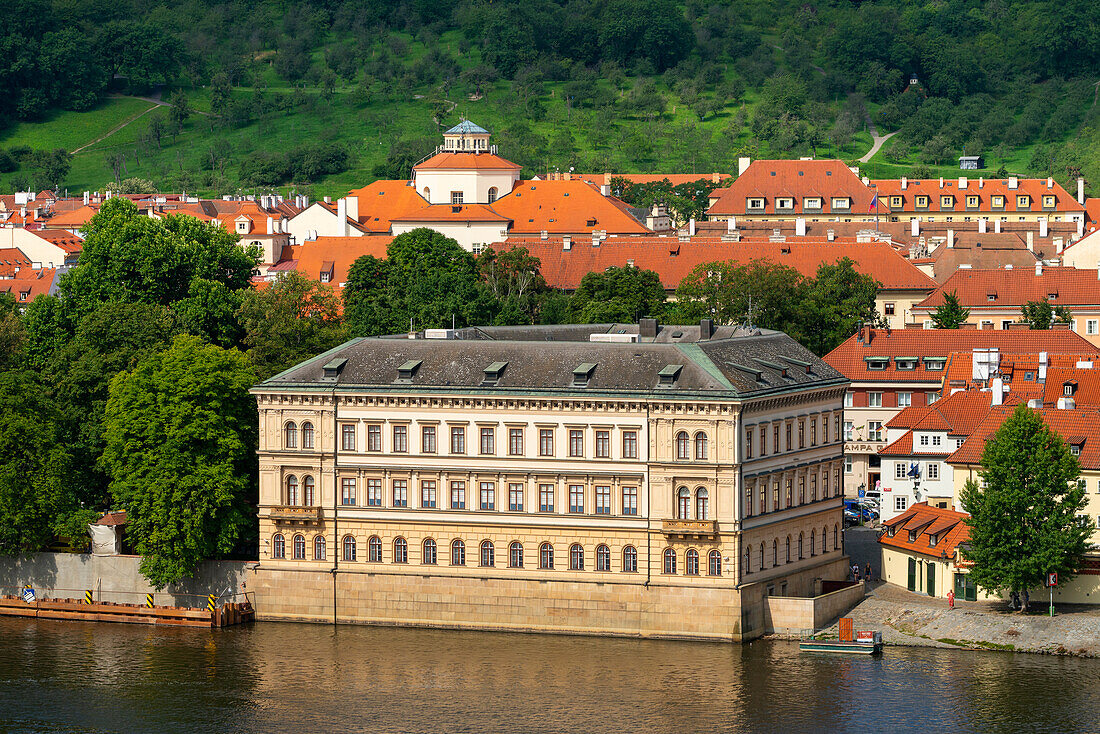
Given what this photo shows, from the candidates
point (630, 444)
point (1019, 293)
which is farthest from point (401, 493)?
point (1019, 293)

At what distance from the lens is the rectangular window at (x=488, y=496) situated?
90438 mm

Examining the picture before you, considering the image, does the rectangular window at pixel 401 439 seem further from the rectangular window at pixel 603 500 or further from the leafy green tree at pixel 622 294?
the leafy green tree at pixel 622 294

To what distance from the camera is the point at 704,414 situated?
8725 cm

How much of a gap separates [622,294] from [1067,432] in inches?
1951

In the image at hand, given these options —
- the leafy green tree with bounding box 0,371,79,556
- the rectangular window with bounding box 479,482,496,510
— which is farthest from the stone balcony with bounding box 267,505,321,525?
the leafy green tree with bounding box 0,371,79,556

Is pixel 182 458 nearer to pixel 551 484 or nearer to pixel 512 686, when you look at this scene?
pixel 551 484

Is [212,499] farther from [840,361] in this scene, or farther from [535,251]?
[535,251]

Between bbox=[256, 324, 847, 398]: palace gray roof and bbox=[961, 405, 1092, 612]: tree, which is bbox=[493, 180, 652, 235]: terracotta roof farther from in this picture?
bbox=[961, 405, 1092, 612]: tree

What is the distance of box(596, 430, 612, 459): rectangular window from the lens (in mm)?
88875

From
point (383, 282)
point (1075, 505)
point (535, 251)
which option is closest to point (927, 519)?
point (1075, 505)

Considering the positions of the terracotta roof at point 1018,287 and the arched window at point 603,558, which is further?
the terracotta roof at point 1018,287

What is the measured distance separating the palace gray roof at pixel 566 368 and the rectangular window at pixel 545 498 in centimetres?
397

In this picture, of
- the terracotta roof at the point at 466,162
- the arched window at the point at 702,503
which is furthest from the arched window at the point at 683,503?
the terracotta roof at the point at 466,162

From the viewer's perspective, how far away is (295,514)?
3669 inches
